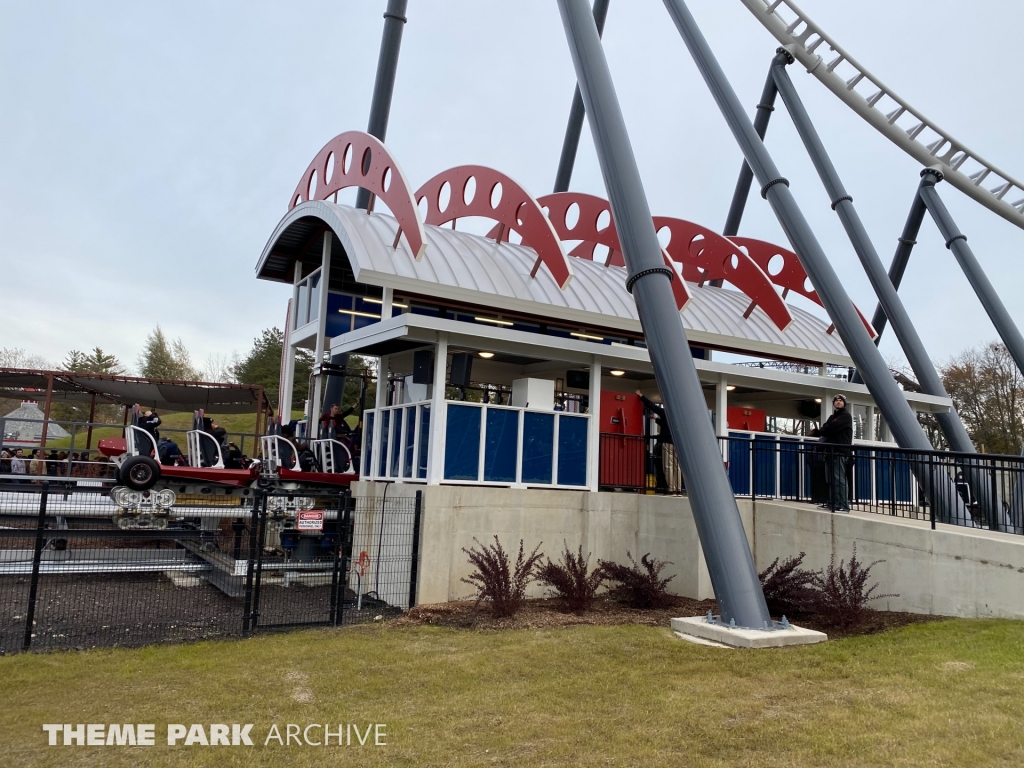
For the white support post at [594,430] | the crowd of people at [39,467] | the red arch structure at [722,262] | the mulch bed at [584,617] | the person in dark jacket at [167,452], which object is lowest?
the mulch bed at [584,617]

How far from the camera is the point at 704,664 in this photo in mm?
7895

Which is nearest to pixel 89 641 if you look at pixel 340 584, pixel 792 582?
pixel 340 584

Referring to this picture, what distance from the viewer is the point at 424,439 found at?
43.3 ft

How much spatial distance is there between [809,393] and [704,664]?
1110cm

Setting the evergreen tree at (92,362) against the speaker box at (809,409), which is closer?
the speaker box at (809,409)

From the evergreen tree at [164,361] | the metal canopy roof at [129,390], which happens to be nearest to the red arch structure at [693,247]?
the metal canopy roof at [129,390]

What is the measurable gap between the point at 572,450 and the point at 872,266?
1277cm

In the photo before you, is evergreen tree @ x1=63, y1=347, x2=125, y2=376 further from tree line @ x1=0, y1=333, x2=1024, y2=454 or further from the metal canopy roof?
the metal canopy roof

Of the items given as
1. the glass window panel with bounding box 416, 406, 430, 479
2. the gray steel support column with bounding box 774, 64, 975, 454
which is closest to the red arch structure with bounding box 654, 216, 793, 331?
the gray steel support column with bounding box 774, 64, 975, 454

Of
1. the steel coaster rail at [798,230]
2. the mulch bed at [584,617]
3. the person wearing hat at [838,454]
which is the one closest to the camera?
the mulch bed at [584,617]

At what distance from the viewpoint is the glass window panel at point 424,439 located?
1304 cm

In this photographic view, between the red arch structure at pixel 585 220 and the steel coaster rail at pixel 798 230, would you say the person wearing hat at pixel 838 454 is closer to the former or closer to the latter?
the steel coaster rail at pixel 798 230

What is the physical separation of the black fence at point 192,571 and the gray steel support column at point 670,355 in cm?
441

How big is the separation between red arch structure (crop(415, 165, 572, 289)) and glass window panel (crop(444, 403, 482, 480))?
14.0 ft
